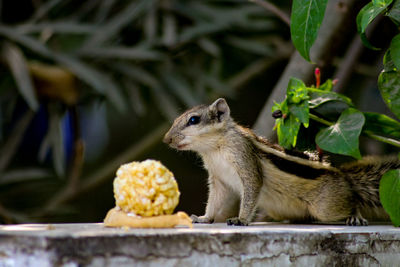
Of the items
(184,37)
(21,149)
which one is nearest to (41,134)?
(21,149)

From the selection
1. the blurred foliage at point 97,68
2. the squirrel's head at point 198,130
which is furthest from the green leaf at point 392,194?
the blurred foliage at point 97,68

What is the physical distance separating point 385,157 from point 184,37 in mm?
1869

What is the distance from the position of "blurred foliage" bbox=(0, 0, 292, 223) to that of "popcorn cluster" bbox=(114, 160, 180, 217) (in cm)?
194

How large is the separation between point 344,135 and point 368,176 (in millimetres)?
372

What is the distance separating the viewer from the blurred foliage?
141 inches

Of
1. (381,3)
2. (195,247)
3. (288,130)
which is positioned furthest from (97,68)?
(195,247)

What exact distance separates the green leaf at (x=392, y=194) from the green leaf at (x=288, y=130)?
293 millimetres

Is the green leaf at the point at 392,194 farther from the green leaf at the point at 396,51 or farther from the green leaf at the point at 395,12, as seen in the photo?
the green leaf at the point at 395,12

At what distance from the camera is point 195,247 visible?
4.17 feet

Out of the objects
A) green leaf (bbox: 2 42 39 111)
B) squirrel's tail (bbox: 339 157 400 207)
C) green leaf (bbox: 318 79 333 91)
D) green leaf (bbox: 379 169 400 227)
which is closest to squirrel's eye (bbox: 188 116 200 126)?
green leaf (bbox: 318 79 333 91)

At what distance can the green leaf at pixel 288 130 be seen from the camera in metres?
1.82

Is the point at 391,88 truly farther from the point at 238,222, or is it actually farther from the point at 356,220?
the point at 238,222

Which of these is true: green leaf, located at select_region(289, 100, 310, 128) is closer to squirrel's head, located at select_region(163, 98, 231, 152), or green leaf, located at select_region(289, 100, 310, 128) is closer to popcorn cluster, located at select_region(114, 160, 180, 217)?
squirrel's head, located at select_region(163, 98, 231, 152)

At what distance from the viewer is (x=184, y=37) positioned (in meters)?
3.69
